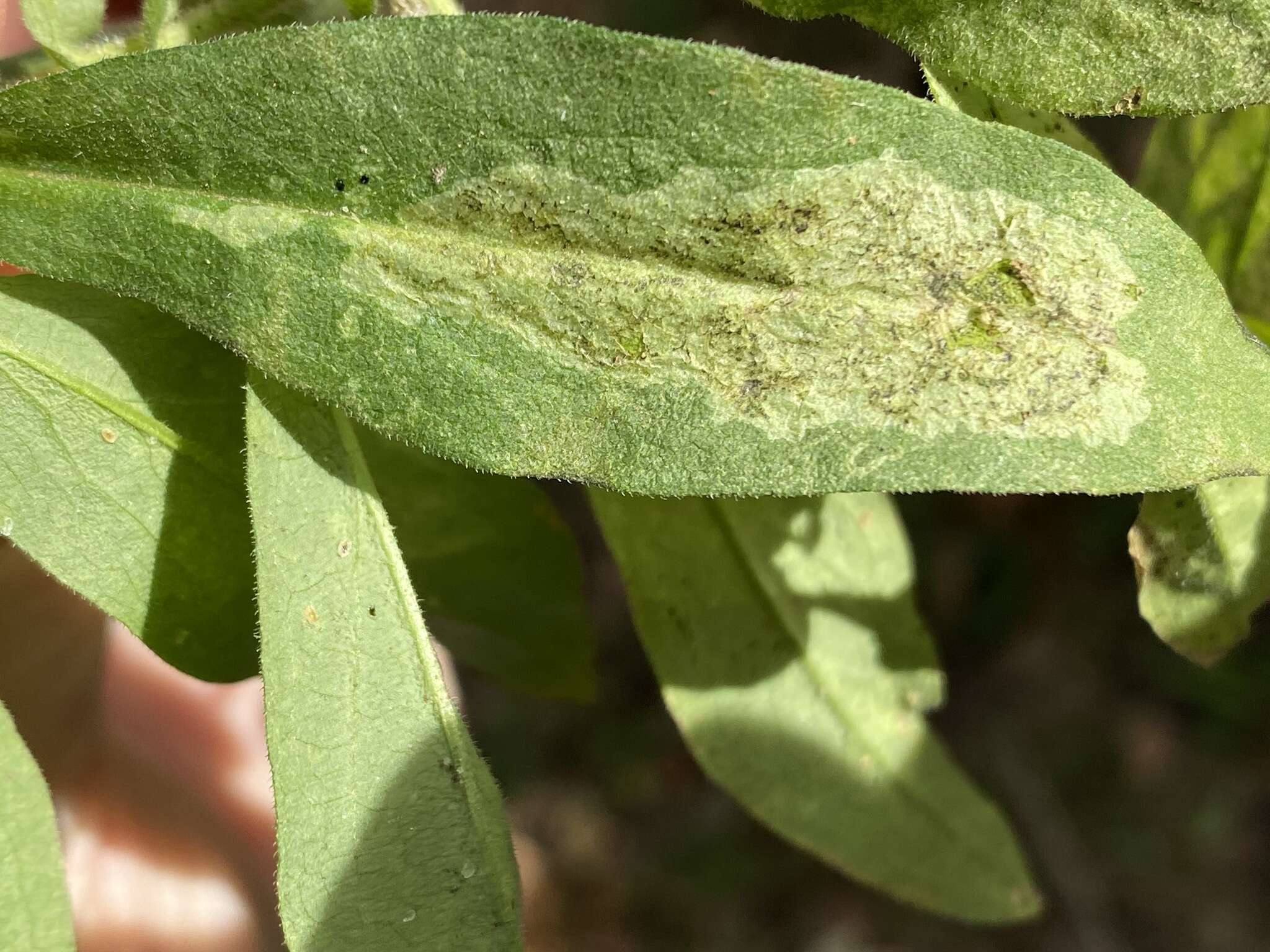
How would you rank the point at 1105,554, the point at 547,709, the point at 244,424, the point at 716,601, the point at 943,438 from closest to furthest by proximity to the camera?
the point at 943,438, the point at 244,424, the point at 716,601, the point at 1105,554, the point at 547,709

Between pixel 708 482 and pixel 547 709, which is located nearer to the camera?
pixel 708 482

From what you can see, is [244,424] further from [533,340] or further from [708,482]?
[708,482]

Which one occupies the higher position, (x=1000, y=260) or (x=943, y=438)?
(x=1000, y=260)

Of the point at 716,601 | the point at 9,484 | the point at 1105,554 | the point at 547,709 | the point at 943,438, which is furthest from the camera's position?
the point at 547,709

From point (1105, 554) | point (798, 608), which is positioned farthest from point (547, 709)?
point (798, 608)

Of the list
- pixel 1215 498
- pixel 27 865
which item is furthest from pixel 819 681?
pixel 27 865

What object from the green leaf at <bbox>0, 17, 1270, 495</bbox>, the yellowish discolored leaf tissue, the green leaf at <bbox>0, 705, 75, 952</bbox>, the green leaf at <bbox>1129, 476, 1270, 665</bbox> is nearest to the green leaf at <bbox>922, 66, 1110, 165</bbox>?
the yellowish discolored leaf tissue

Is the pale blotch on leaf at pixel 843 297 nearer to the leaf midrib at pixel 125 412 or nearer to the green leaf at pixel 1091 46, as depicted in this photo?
the green leaf at pixel 1091 46

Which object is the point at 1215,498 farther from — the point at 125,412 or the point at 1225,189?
the point at 125,412
